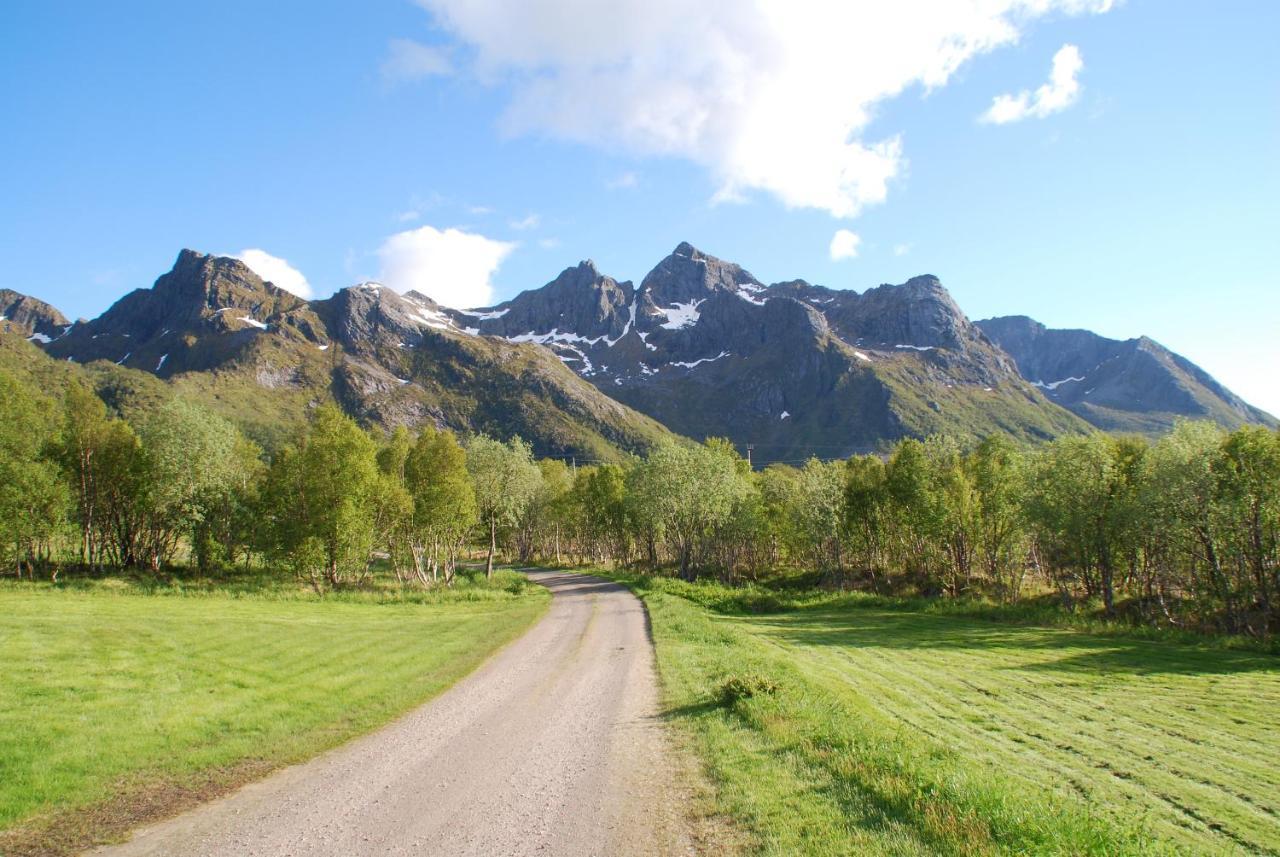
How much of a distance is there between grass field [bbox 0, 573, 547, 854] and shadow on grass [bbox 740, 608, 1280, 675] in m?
20.0

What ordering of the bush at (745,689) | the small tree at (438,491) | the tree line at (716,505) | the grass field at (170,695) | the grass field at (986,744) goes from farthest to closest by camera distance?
1. the small tree at (438,491)
2. the tree line at (716,505)
3. the bush at (745,689)
4. the grass field at (170,695)
5. the grass field at (986,744)

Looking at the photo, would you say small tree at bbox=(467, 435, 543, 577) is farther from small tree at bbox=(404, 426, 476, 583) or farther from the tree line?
small tree at bbox=(404, 426, 476, 583)

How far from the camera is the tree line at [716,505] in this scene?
129 feet

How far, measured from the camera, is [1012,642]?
113ft

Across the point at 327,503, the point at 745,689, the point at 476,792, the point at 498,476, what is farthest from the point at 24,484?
the point at 745,689

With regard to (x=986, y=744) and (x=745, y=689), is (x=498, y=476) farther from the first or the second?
(x=986, y=744)

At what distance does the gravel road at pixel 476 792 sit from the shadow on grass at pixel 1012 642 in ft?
70.6

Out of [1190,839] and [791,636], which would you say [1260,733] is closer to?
[1190,839]

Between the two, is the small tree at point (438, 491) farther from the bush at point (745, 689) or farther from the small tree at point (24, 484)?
the bush at point (745, 689)

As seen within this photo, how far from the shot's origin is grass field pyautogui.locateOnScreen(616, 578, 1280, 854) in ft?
30.5

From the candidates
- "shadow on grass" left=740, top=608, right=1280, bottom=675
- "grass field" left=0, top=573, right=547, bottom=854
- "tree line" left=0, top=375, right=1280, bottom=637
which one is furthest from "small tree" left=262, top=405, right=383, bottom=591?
→ "shadow on grass" left=740, top=608, right=1280, bottom=675

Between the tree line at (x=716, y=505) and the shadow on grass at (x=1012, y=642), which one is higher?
the tree line at (x=716, y=505)

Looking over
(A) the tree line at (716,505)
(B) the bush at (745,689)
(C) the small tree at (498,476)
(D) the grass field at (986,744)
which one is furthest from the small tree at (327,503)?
(B) the bush at (745,689)

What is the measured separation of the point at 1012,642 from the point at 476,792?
34.5 meters
